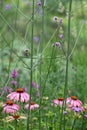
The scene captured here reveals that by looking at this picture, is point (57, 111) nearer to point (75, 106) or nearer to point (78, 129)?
point (78, 129)

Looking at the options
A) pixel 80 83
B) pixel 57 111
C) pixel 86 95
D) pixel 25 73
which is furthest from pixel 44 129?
pixel 25 73

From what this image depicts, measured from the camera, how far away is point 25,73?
4629 mm

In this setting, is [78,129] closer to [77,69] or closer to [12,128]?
[12,128]

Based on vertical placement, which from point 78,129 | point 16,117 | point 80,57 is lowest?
point 78,129

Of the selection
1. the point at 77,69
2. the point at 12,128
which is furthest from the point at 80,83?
the point at 12,128

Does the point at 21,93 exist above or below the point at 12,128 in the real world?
above

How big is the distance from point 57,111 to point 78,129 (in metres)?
0.23

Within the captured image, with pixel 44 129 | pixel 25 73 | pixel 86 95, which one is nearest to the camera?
pixel 44 129

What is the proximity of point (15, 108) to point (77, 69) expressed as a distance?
173 cm

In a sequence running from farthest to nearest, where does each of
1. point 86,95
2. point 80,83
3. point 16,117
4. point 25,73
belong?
point 25,73 → point 80,83 → point 86,95 → point 16,117

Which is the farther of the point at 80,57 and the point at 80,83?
the point at 80,57

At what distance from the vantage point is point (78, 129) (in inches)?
125

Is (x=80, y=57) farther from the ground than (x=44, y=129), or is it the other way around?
(x=80, y=57)

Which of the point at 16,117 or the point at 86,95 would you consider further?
the point at 86,95
